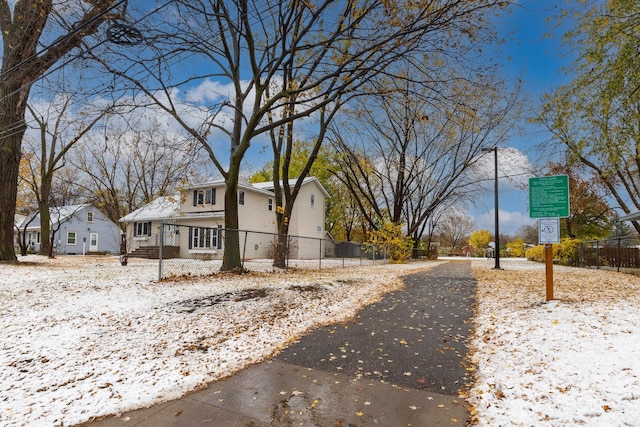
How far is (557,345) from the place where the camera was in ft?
14.7

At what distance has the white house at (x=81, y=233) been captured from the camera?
36.1 m

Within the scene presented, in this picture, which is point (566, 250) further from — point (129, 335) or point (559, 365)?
point (129, 335)

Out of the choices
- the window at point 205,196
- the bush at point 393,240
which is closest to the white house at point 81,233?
the window at point 205,196

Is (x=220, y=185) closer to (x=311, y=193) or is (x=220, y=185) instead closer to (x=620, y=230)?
(x=311, y=193)

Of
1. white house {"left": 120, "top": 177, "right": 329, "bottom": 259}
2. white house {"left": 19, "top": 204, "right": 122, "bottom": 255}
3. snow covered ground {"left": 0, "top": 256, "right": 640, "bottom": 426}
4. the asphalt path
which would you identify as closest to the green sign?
snow covered ground {"left": 0, "top": 256, "right": 640, "bottom": 426}

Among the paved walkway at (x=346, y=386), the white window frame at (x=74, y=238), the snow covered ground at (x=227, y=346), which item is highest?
the white window frame at (x=74, y=238)

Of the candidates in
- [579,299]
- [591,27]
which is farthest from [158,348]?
[591,27]

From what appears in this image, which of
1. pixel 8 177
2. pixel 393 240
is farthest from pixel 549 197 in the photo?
pixel 8 177

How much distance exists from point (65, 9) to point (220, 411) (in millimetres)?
10312

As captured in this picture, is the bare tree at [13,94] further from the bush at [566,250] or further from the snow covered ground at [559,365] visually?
the bush at [566,250]

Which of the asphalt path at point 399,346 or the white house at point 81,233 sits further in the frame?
the white house at point 81,233

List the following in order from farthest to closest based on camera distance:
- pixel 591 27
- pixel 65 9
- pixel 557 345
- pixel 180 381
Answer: pixel 65 9 → pixel 591 27 → pixel 557 345 → pixel 180 381

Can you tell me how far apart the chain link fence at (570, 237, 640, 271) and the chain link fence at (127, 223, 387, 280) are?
36.9ft

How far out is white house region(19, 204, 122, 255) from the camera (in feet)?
118
